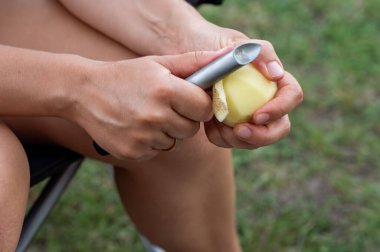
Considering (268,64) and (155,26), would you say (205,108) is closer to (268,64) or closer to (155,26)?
(268,64)

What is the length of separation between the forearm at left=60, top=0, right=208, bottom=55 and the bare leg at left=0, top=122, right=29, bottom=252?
0.29 metres

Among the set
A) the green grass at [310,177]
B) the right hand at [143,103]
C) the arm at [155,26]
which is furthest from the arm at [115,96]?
the green grass at [310,177]

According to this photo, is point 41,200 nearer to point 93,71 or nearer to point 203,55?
point 93,71

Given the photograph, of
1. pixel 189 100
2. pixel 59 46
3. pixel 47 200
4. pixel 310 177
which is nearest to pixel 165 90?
pixel 189 100

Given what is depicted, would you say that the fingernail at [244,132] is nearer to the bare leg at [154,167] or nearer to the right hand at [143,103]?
the right hand at [143,103]

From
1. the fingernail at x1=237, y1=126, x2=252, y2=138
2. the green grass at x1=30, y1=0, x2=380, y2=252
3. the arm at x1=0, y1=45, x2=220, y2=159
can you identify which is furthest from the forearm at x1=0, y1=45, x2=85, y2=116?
the green grass at x1=30, y1=0, x2=380, y2=252

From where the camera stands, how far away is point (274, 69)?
3.18 feet

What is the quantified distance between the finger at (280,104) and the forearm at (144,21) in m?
0.24

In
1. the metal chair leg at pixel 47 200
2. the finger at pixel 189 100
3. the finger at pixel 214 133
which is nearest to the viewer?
the finger at pixel 189 100

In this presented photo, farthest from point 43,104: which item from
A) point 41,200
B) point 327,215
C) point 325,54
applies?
point 325,54

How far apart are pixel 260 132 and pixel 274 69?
98mm

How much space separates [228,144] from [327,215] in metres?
0.95

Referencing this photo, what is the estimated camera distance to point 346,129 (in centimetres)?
213

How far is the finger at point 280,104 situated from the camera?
3.01 feet
